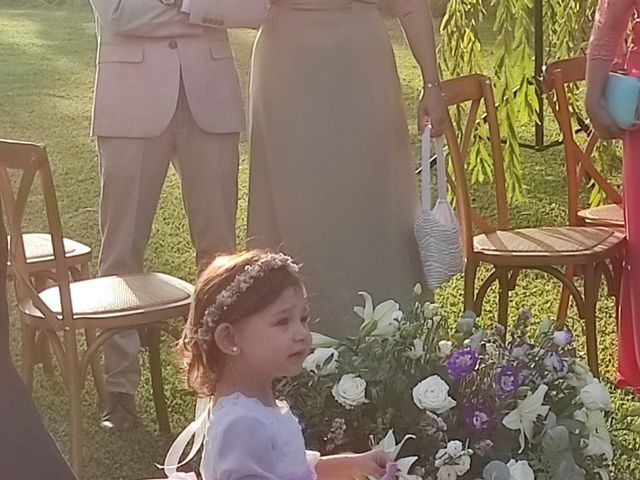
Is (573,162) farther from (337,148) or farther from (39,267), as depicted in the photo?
(39,267)

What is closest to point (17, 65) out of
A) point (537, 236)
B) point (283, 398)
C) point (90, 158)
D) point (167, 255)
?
point (90, 158)

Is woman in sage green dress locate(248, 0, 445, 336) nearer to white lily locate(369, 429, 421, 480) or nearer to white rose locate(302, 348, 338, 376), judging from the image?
white rose locate(302, 348, 338, 376)

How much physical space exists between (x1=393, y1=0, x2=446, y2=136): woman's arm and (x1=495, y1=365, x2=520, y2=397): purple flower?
3.47 ft

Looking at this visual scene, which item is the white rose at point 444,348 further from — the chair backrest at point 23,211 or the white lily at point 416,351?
the chair backrest at point 23,211

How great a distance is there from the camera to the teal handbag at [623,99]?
3578mm

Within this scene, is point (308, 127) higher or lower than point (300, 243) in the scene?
higher

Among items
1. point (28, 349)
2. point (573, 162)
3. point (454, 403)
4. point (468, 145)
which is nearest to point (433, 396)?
point (454, 403)

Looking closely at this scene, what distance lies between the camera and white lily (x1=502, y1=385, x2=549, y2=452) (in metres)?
2.59

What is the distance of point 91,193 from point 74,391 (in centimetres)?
384

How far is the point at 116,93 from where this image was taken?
11.4 feet

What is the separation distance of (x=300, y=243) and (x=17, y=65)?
782 cm

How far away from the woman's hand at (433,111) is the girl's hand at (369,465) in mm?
1372

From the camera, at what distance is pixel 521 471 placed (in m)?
2.51

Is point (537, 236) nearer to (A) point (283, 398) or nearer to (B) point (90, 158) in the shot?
(A) point (283, 398)
